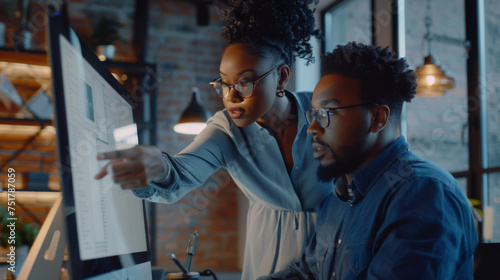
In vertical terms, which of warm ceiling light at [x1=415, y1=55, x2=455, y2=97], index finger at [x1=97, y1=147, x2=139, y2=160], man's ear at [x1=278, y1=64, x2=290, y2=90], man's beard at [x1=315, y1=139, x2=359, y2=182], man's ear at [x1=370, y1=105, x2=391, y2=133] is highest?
warm ceiling light at [x1=415, y1=55, x2=455, y2=97]

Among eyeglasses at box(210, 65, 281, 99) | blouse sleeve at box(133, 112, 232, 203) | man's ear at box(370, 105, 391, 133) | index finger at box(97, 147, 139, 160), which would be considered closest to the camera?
index finger at box(97, 147, 139, 160)

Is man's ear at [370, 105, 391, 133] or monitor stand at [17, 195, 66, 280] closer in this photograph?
monitor stand at [17, 195, 66, 280]

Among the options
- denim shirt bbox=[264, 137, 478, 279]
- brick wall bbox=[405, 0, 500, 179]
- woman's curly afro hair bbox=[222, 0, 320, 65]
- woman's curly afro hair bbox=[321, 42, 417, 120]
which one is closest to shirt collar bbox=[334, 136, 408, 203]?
denim shirt bbox=[264, 137, 478, 279]

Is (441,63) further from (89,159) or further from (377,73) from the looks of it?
(89,159)

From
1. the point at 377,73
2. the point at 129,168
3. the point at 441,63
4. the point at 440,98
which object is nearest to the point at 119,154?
the point at 129,168

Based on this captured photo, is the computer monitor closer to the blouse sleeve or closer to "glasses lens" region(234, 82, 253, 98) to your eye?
the blouse sleeve

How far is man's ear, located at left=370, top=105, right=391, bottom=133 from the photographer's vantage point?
108 centimetres

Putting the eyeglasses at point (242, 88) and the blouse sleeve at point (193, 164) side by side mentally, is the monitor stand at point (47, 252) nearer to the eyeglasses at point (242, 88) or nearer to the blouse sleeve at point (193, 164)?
the blouse sleeve at point (193, 164)

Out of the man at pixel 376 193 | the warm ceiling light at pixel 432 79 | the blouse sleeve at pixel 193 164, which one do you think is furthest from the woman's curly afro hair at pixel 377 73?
the warm ceiling light at pixel 432 79

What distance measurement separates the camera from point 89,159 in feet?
2.27

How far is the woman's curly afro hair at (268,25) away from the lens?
49.7 inches

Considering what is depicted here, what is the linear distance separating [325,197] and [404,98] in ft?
1.26

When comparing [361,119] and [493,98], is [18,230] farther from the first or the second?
[493,98]

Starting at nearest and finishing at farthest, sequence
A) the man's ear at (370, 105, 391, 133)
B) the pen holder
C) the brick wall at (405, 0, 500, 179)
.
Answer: the man's ear at (370, 105, 391, 133) → the pen holder → the brick wall at (405, 0, 500, 179)
